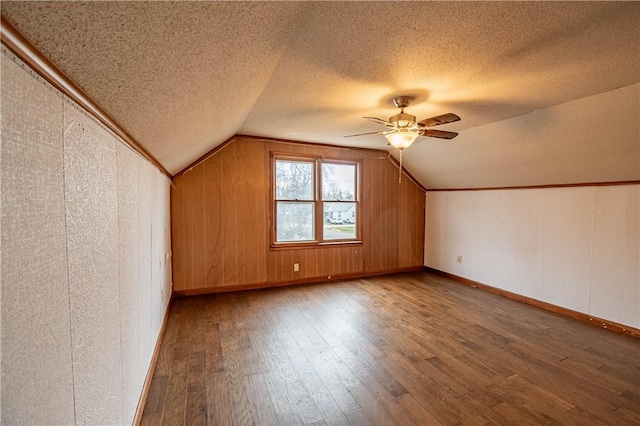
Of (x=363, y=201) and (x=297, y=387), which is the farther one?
(x=363, y=201)

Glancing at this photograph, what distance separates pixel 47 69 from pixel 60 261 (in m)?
0.49

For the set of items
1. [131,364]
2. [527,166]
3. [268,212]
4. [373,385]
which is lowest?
[373,385]

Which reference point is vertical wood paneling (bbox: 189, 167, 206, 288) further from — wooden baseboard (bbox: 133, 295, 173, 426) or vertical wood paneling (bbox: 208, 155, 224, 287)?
wooden baseboard (bbox: 133, 295, 173, 426)

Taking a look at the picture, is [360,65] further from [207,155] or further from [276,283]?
[276,283]

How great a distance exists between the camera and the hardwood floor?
180cm

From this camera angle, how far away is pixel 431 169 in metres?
4.87

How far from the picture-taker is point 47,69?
68 centimetres

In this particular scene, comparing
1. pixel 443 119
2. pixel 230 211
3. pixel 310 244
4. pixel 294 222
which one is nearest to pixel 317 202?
pixel 294 222

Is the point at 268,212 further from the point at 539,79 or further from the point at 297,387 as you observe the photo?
the point at 539,79

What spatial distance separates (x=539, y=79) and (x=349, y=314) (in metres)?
2.83

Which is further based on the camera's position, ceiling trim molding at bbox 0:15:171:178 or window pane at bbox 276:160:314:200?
window pane at bbox 276:160:314:200

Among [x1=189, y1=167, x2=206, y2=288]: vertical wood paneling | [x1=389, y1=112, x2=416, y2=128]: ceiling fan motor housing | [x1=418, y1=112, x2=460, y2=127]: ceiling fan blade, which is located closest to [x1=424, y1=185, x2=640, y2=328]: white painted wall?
[x1=418, y1=112, x2=460, y2=127]: ceiling fan blade

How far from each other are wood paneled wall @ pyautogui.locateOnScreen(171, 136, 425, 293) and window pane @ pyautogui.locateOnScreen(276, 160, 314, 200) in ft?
0.69

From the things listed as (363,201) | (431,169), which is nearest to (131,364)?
(363,201)
